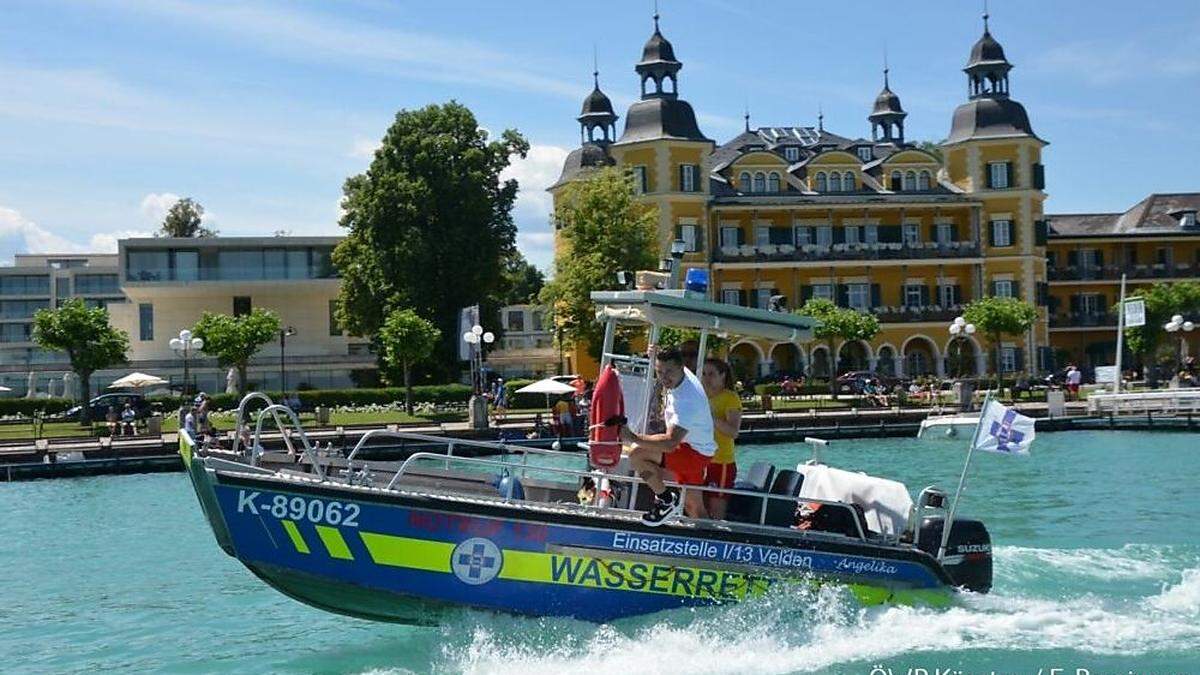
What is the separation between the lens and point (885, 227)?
7506 cm

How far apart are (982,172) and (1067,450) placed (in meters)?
39.3

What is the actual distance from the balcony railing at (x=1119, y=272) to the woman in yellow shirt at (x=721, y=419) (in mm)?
74364

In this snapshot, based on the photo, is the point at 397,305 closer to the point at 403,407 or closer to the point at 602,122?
the point at 403,407

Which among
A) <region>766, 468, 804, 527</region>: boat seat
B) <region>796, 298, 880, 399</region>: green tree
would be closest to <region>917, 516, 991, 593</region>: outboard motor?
<region>766, 468, 804, 527</region>: boat seat

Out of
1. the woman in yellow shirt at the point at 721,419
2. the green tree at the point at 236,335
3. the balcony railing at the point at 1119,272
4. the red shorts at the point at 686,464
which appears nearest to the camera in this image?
the red shorts at the point at 686,464

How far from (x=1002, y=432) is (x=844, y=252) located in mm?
61573

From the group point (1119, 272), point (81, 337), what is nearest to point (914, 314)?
point (1119, 272)

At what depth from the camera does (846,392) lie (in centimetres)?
6412

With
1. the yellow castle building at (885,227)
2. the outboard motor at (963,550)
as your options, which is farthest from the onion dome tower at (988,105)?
the outboard motor at (963,550)

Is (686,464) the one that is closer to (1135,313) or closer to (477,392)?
(477,392)

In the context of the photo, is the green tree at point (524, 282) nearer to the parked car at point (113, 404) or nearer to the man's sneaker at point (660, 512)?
the parked car at point (113, 404)

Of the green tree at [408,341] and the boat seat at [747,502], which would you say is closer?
the boat seat at [747,502]

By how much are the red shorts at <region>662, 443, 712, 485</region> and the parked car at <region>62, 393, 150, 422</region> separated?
1674 inches

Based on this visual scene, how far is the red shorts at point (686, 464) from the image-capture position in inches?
492
